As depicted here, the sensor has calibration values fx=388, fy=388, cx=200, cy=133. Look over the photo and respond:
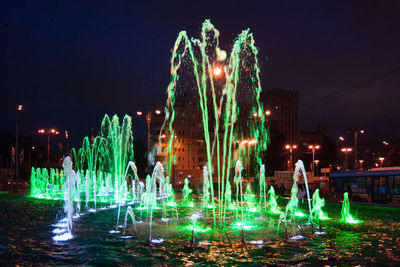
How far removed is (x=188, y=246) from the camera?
10445 mm

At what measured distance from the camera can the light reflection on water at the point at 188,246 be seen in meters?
8.87

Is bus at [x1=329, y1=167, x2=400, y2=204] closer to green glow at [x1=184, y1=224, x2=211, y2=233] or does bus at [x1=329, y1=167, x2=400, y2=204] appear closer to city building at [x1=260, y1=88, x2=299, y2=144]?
green glow at [x1=184, y1=224, x2=211, y2=233]

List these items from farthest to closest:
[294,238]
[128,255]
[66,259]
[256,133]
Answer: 1. [256,133]
2. [294,238]
3. [128,255]
4. [66,259]

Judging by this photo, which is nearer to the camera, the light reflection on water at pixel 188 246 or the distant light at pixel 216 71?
the light reflection on water at pixel 188 246

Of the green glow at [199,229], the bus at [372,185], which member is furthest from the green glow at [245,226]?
the bus at [372,185]

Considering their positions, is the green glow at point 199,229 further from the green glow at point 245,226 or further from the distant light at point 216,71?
the distant light at point 216,71

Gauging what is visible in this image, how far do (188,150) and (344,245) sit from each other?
3976 inches

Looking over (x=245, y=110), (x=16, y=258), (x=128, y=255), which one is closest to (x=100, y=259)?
(x=128, y=255)

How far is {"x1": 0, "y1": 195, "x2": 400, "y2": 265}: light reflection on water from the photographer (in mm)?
8867

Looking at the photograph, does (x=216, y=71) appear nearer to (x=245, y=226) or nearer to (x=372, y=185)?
(x=245, y=226)

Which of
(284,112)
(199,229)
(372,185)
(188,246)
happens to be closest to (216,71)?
(199,229)

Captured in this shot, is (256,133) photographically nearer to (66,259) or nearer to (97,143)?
(97,143)

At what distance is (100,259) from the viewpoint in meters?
8.81

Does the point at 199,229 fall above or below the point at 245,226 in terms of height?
above
